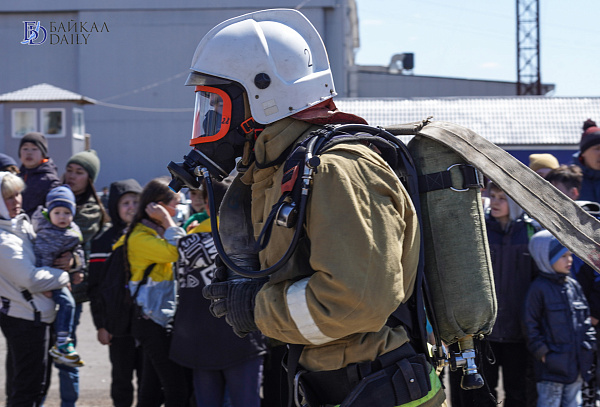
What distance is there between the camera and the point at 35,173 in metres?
5.88

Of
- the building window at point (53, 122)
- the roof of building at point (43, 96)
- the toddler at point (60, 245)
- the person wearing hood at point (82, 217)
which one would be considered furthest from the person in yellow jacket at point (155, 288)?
the building window at point (53, 122)

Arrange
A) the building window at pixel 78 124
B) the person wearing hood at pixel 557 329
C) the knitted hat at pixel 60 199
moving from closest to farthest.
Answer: the person wearing hood at pixel 557 329 < the knitted hat at pixel 60 199 < the building window at pixel 78 124

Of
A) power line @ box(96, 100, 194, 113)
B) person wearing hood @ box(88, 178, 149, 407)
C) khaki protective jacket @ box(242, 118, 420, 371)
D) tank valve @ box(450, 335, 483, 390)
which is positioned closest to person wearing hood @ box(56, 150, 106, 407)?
person wearing hood @ box(88, 178, 149, 407)

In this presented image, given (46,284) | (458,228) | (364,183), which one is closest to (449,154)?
(458,228)

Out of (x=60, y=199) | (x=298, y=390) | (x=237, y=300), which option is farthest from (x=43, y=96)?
(x=298, y=390)

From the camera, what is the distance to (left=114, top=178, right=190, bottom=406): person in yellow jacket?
15.8ft

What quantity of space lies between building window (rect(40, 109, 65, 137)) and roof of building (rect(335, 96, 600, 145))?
42.1 ft

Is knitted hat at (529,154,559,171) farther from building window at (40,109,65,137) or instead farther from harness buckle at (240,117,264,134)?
building window at (40,109,65,137)

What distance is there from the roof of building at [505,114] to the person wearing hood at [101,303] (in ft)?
18.7

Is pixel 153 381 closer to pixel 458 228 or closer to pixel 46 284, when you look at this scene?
pixel 46 284

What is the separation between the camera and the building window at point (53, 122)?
71.1 feet

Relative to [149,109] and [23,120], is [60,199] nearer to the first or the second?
[23,120]

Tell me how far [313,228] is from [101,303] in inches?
133

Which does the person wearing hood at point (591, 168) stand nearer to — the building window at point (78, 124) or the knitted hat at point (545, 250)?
the knitted hat at point (545, 250)
